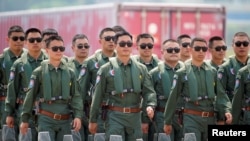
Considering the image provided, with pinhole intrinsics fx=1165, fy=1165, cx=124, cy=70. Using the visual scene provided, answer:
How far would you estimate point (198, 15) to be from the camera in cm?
3456

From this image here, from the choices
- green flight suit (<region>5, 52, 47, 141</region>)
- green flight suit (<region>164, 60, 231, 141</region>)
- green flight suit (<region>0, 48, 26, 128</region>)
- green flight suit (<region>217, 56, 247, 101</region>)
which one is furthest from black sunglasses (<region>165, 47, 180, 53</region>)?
green flight suit (<region>0, 48, 26, 128</region>)

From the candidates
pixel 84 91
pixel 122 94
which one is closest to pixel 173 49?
pixel 84 91

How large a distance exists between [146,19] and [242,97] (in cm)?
1543

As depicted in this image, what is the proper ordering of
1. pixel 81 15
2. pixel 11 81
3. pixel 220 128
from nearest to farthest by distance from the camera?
pixel 220 128 < pixel 11 81 < pixel 81 15

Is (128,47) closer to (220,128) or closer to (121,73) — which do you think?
(121,73)

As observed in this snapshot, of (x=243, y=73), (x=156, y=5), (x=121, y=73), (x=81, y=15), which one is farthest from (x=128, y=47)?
(x=81, y=15)

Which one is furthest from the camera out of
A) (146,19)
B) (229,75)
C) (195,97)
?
(146,19)

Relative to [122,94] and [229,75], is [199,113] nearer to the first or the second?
[229,75]

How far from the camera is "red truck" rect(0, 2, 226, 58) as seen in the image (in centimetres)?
3325

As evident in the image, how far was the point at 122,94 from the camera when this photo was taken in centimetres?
1731

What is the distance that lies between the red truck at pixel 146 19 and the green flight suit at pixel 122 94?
14.3 metres

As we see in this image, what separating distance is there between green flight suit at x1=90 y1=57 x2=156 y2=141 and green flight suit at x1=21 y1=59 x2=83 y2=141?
348 millimetres

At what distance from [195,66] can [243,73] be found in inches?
29.7

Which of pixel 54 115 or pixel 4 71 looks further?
pixel 4 71
